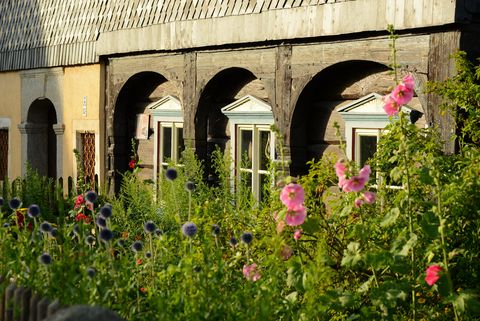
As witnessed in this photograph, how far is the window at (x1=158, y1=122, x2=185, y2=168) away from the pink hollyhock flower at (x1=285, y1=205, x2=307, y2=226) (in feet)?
21.9

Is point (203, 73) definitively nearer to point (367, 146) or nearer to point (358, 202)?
point (367, 146)

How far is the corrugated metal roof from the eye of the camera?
1124 centimetres

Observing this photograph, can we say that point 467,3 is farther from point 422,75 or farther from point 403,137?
point 403,137

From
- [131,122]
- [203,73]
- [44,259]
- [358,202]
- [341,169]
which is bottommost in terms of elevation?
[44,259]

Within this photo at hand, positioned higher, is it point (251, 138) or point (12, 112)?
point (12, 112)

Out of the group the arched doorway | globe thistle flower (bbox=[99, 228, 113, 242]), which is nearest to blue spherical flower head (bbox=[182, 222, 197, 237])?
globe thistle flower (bbox=[99, 228, 113, 242])

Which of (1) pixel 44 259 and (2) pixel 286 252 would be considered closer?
(1) pixel 44 259

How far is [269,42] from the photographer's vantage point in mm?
10398

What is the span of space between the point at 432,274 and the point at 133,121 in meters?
8.26

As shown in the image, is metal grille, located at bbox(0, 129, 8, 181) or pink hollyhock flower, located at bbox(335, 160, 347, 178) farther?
metal grille, located at bbox(0, 129, 8, 181)

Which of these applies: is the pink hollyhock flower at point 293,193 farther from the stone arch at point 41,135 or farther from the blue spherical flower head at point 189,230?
the stone arch at point 41,135

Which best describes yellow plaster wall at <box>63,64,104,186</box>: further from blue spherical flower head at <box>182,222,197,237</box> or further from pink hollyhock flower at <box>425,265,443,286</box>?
pink hollyhock flower at <box>425,265,443,286</box>

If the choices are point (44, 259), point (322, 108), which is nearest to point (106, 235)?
point (44, 259)

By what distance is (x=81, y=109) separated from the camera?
13.8 m
